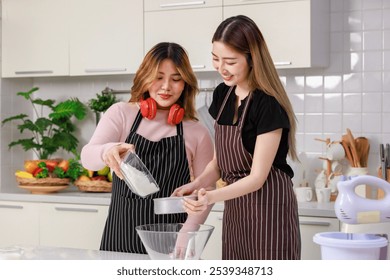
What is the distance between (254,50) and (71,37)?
218cm

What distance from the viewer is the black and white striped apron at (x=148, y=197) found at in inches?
97.0

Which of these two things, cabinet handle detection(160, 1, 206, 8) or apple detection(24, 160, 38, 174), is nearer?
cabinet handle detection(160, 1, 206, 8)

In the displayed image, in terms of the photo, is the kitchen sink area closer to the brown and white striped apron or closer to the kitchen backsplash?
the kitchen backsplash

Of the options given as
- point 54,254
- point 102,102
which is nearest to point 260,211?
point 54,254

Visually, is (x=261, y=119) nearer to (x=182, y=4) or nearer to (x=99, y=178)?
(x=182, y=4)

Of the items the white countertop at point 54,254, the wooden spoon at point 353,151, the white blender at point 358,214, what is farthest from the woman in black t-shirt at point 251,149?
the wooden spoon at point 353,151

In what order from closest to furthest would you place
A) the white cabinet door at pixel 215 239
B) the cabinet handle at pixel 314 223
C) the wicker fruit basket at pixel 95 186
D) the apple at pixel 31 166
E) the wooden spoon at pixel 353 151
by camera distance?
the cabinet handle at pixel 314 223 → the white cabinet door at pixel 215 239 → the wooden spoon at pixel 353 151 → the wicker fruit basket at pixel 95 186 → the apple at pixel 31 166

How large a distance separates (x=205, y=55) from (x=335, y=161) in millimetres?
904

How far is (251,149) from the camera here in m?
2.30

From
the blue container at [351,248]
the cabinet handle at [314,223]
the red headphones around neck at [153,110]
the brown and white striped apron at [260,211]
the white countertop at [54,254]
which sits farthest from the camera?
the cabinet handle at [314,223]

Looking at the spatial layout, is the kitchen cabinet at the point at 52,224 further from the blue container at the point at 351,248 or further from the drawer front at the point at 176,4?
the blue container at the point at 351,248

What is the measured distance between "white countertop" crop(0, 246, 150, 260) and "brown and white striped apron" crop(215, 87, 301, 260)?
35 cm

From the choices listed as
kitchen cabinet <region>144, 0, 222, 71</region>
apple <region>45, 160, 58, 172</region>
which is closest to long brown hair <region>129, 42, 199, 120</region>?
kitchen cabinet <region>144, 0, 222, 71</region>

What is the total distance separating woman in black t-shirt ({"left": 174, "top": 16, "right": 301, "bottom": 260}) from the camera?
2182 mm
